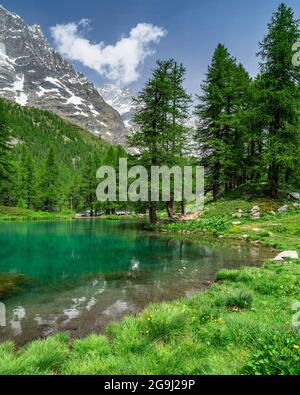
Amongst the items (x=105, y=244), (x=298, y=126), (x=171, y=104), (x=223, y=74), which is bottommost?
(x=105, y=244)

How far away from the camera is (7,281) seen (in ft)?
43.2

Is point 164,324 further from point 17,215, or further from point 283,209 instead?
point 17,215

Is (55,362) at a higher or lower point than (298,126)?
lower

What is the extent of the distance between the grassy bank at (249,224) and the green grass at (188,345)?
1138 centimetres

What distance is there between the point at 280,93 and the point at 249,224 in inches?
548

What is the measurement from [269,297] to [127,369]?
6.13 m

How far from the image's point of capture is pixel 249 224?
1107 inches

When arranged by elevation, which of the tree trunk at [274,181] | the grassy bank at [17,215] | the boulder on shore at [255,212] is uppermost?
the tree trunk at [274,181]

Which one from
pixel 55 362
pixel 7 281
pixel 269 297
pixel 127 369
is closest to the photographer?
pixel 127 369

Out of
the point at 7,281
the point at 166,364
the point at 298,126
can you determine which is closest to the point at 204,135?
the point at 298,126

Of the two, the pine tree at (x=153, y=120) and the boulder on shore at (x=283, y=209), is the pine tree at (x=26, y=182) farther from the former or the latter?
the boulder on shore at (x=283, y=209)

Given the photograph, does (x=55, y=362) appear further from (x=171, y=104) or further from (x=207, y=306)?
(x=171, y=104)

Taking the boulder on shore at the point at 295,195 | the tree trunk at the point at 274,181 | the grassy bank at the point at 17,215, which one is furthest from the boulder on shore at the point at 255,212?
the grassy bank at the point at 17,215

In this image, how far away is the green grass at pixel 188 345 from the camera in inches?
207
